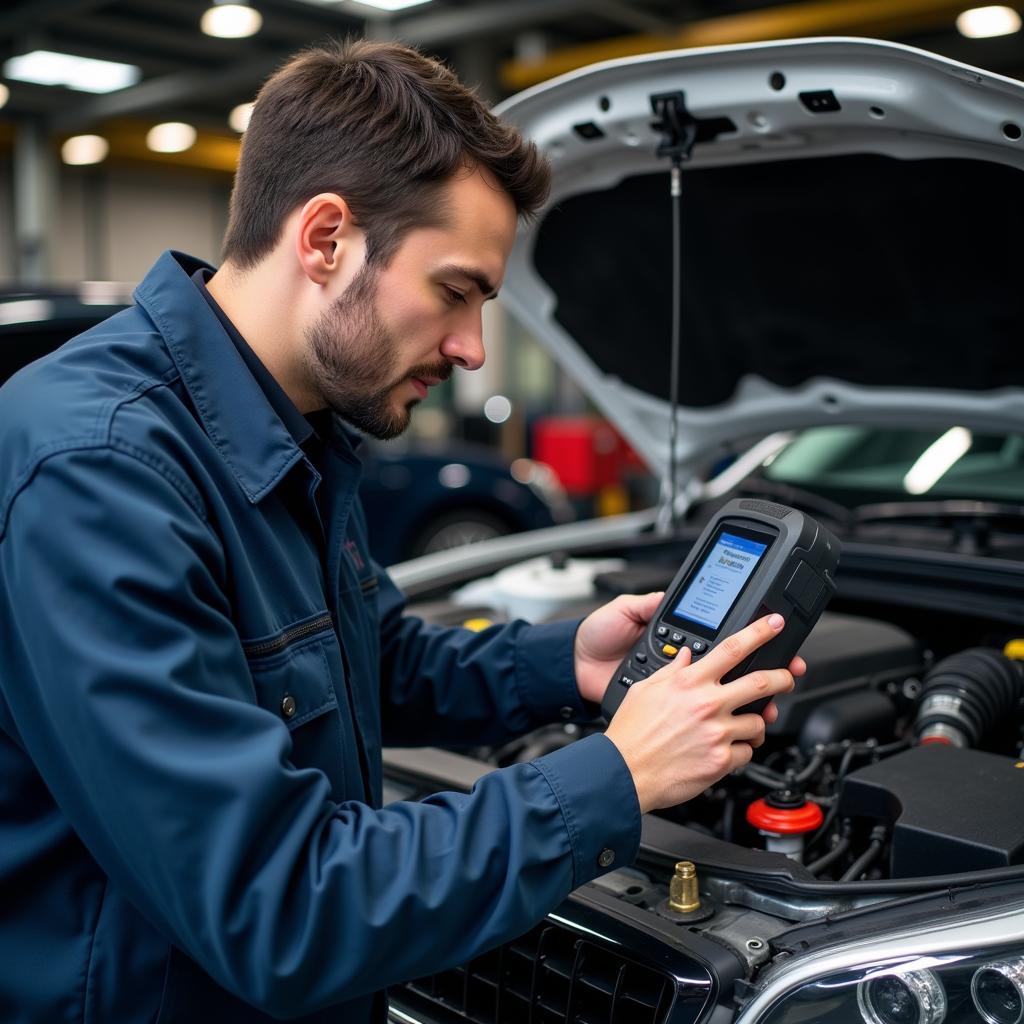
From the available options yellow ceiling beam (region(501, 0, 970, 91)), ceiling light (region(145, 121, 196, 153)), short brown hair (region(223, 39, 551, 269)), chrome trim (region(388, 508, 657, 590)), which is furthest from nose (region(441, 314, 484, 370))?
ceiling light (region(145, 121, 196, 153))

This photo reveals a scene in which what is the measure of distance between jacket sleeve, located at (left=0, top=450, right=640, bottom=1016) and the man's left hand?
18.0 inches

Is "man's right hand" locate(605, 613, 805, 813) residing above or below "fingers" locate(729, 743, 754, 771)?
above

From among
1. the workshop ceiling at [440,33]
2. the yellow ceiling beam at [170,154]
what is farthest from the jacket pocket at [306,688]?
the yellow ceiling beam at [170,154]

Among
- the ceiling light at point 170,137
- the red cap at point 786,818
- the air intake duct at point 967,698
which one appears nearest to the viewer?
the red cap at point 786,818

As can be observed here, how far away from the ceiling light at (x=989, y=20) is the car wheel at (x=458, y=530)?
4.19m

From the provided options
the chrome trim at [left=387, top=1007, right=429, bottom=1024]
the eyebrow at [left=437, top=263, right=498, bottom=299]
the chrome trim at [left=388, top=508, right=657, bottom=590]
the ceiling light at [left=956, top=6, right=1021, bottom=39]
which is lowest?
the chrome trim at [left=387, top=1007, right=429, bottom=1024]

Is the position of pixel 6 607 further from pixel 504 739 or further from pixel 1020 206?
pixel 1020 206

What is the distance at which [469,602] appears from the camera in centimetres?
220

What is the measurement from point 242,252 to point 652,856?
2.75 ft

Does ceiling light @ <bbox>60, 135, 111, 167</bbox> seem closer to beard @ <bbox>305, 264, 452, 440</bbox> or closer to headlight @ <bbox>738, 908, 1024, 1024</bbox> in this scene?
beard @ <bbox>305, 264, 452, 440</bbox>

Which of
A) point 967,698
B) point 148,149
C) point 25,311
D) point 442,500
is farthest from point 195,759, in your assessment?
point 148,149

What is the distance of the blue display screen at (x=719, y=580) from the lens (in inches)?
49.9

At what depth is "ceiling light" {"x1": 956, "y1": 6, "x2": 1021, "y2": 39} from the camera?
6.65 metres

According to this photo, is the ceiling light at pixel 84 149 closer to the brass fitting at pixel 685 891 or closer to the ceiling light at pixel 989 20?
the ceiling light at pixel 989 20
